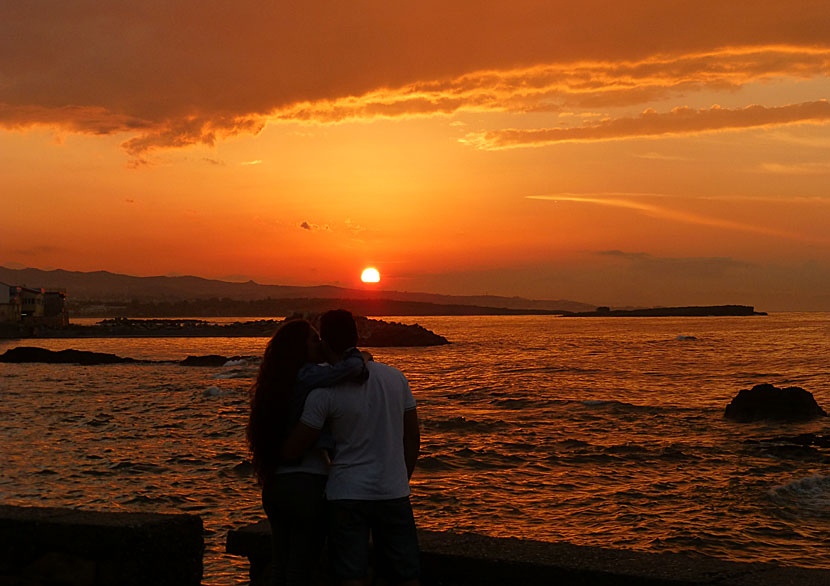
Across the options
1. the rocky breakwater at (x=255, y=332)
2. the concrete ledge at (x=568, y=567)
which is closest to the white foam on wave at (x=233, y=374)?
the rocky breakwater at (x=255, y=332)

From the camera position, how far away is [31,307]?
117 meters

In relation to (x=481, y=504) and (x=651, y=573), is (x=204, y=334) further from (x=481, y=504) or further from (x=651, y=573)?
(x=651, y=573)

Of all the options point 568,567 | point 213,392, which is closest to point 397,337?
point 213,392

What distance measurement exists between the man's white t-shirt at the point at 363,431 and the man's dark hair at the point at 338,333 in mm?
197

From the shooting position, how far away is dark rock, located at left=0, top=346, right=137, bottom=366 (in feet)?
178

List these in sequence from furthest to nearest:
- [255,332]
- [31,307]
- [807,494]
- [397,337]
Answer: [255,332] → [31,307] → [397,337] → [807,494]

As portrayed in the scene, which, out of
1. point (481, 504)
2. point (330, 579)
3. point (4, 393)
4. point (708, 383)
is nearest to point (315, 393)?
point (330, 579)

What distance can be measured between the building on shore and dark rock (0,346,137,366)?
5513 cm

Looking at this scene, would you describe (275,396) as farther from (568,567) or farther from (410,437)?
(568,567)

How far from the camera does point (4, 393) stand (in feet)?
107

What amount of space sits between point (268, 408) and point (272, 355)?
0.32 metres

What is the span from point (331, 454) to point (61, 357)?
2279 inches

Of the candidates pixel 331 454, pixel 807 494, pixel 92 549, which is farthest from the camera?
pixel 807 494

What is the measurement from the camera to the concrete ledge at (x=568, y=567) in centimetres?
470
